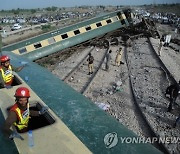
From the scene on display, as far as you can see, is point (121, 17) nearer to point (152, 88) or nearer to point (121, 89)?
point (152, 88)

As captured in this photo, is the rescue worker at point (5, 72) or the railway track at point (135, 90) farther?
the railway track at point (135, 90)

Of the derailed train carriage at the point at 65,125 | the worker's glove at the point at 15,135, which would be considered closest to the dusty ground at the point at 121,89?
the derailed train carriage at the point at 65,125

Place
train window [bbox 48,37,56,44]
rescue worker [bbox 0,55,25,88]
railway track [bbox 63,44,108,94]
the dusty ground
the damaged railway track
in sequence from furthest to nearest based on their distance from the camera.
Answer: train window [bbox 48,37,56,44]
railway track [bbox 63,44,108,94]
the dusty ground
the damaged railway track
rescue worker [bbox 0,55,25,88]

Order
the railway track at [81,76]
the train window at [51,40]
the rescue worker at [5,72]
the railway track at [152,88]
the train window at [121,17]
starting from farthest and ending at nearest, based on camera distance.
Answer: the train window at [121,17] → the train window at [51,40] → the railway track at [81,76] → the railway track at [152,88] → the rescue worker at [5,72]

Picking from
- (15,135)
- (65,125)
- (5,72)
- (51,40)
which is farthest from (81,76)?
(15,135)

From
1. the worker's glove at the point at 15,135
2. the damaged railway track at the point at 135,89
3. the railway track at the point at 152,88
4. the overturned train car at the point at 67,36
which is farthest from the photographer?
the overturned train car at the point at 67,36

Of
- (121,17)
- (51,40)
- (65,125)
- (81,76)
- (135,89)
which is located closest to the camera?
(65,125)

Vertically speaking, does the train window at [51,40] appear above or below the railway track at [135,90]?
above

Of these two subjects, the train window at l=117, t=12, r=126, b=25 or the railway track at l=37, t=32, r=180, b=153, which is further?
the train window at l=117, t=12, r=126, b=25

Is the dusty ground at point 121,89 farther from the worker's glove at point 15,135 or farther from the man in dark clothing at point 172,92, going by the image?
the worker's glove at point 15,135

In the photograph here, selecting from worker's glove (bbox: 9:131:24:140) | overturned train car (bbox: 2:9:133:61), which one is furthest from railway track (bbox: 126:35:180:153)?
worker's glove (bbox: 9:131:24:140)

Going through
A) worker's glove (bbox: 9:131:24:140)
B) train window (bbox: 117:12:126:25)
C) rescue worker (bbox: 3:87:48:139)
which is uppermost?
rescue worker (bbox: 3:87:48:139)

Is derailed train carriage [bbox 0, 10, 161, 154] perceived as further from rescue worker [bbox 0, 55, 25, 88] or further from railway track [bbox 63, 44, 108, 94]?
railway track [bbox 63, 44, 108, 94]
